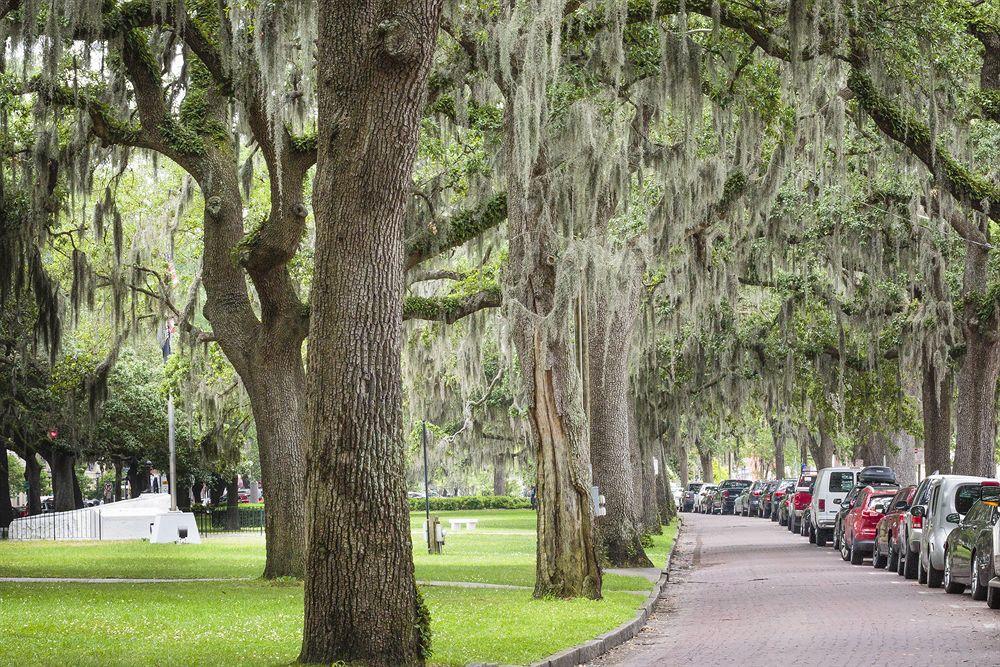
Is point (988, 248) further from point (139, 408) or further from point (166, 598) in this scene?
point (139, 408)

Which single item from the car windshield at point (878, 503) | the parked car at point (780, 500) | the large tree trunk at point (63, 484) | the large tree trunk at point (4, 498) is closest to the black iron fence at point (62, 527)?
the large tree trunk at point (4, 498)

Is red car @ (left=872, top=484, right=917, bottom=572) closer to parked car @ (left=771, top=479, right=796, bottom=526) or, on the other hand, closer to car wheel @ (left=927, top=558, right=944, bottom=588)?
car wheel @ (left=927, top=558, right=944, bottom=588)

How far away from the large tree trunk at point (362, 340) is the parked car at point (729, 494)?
60132mm

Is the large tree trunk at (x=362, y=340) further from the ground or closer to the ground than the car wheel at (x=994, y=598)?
further from the ground

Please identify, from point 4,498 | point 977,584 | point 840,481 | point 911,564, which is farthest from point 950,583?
point 4,498

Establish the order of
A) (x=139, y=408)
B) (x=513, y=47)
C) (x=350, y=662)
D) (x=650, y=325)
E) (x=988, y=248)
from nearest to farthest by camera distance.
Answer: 1. (x=350, y=662)
2. (x=513, y=47)
3. (x=988, y=248)
4. (x=650, y=325)
5. (x=139, y=408)

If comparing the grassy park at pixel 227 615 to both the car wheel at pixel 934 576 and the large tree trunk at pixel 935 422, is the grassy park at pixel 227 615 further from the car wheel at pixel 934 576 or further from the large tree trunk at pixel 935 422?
the large tree trunk at pixel 935 422

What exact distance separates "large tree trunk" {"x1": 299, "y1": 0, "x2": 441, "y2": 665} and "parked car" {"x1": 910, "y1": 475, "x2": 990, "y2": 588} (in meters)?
12.9

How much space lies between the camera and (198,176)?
20.9m

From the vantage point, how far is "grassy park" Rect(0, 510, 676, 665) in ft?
38.7

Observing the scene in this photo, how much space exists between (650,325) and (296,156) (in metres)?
16.4

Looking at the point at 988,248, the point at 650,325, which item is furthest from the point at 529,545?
the point at 988,248

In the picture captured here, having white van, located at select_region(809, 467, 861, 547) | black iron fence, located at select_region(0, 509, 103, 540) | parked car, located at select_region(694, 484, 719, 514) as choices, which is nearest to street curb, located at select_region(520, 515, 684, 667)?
white van, located at select_region(809, 467, 861, 547)

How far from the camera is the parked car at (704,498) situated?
74194mm
